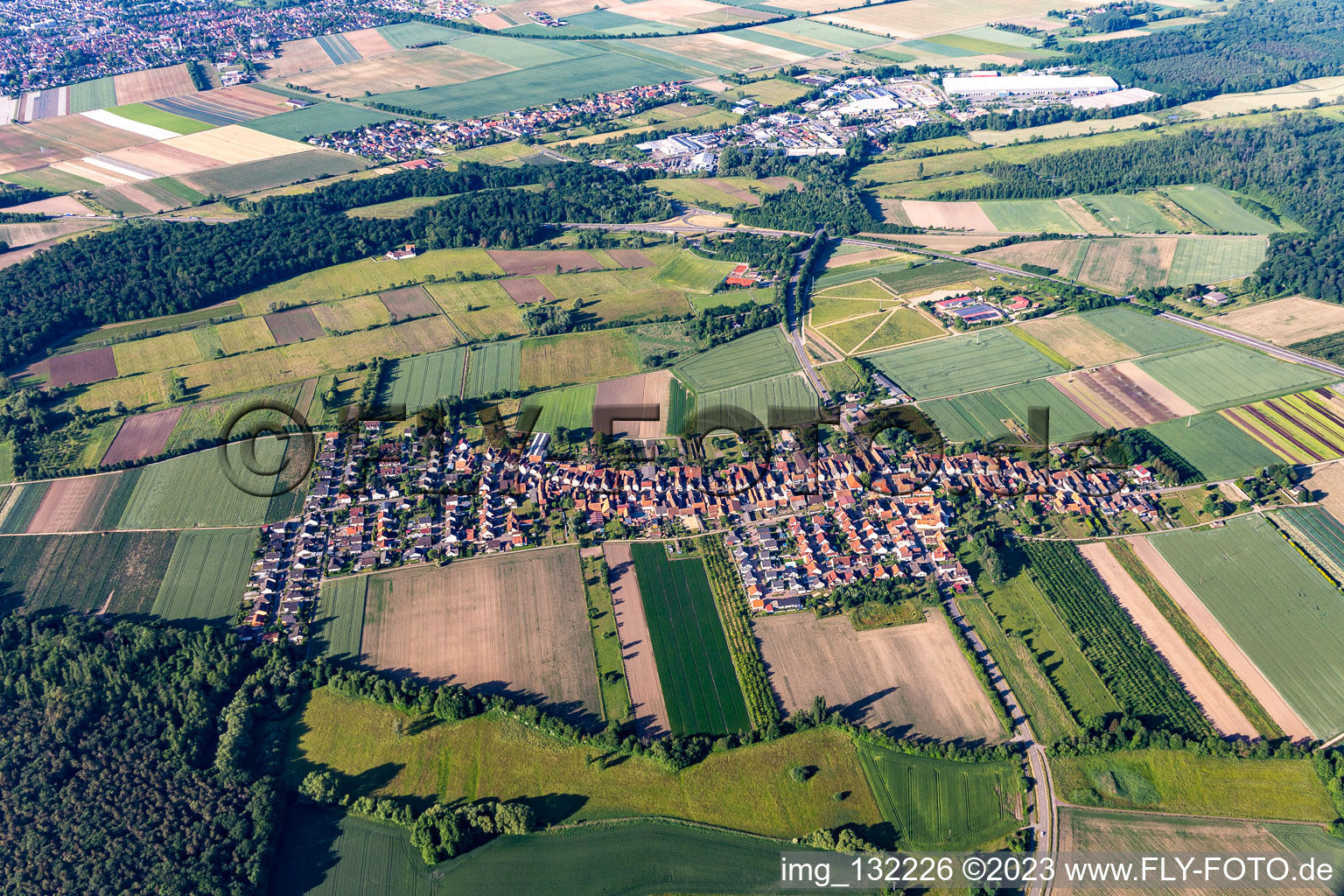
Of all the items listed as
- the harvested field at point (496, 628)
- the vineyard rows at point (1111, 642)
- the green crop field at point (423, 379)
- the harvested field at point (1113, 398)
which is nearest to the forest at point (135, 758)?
the harvested field at point (496, 628)

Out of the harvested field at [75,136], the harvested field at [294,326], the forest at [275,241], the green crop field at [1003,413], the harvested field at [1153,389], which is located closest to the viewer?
the green crop field at [1003,413]

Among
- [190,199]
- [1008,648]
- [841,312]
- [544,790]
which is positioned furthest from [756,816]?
[190,199]

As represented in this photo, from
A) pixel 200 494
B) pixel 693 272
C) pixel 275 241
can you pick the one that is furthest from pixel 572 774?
pixel 275 241

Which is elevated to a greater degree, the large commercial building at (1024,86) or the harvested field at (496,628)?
the large commercial building at (1024,86)

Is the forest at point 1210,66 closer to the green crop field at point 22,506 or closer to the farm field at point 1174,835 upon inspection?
the farm field at point 1174,835

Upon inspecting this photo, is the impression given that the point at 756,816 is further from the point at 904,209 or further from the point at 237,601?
the point at 904,209

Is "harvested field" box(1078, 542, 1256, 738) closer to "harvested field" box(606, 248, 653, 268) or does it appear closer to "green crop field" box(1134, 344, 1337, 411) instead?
"green crop field" box(1134, 344, 1337, 411)
